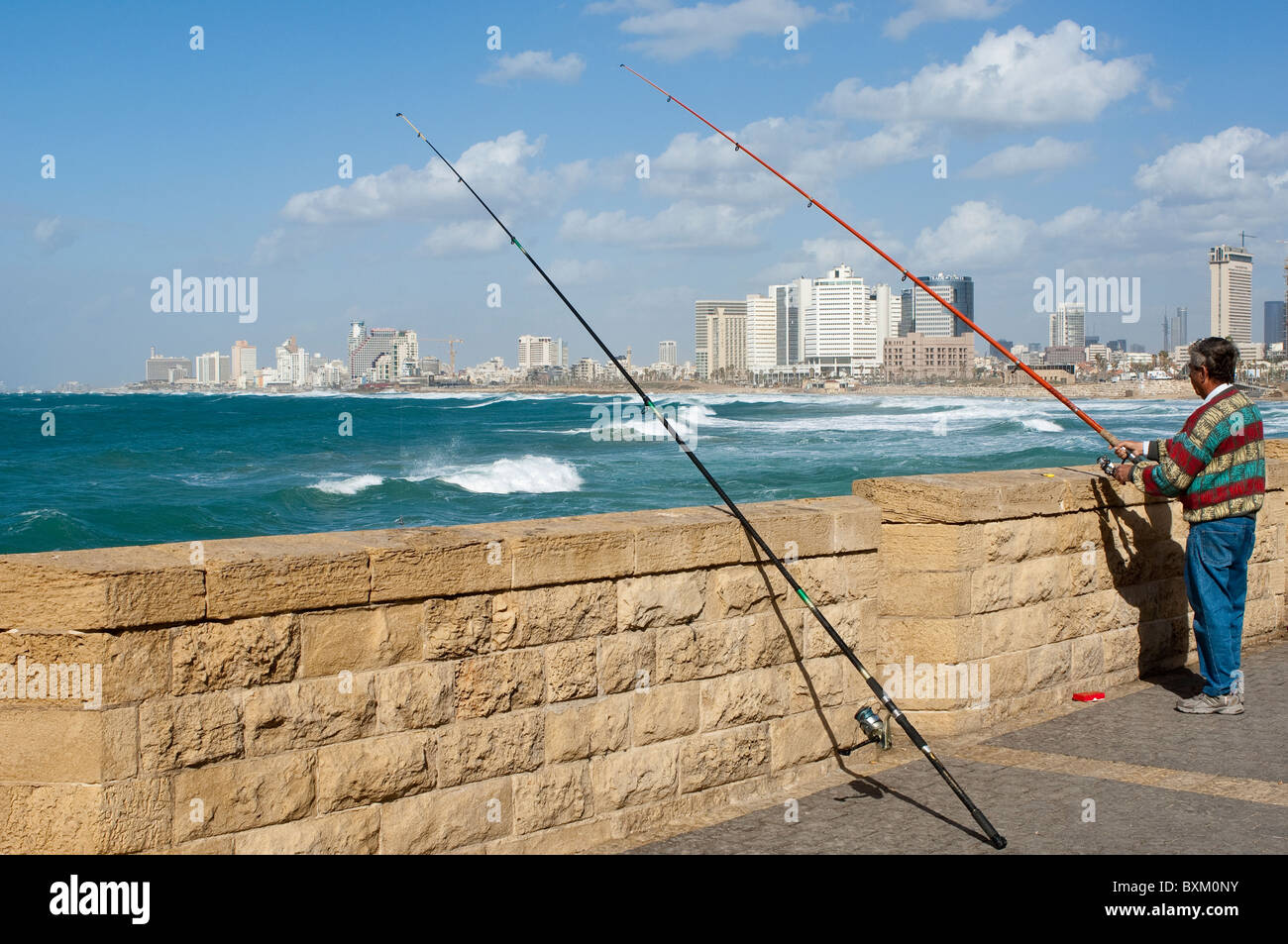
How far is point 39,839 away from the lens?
3074 millimetres

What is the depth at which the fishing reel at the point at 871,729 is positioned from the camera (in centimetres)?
469

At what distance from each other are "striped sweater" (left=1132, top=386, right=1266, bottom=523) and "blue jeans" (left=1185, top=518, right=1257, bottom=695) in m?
0.09

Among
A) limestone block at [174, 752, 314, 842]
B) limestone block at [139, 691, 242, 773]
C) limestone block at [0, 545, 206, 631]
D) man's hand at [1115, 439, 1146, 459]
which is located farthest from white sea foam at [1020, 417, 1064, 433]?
limestone block at [0, 545, 206, 631]

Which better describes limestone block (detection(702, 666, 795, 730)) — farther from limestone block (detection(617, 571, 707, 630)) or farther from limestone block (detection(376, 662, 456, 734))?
limestone block (detection(376, 662, 456, 734))

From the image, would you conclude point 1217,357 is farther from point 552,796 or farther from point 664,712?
point 552,796

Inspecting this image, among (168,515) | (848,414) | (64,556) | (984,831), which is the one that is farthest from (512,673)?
(848,414)

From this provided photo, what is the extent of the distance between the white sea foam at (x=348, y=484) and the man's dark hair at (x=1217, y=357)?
2628 centimetres

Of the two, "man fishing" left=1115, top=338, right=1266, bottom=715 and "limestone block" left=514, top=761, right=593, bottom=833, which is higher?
"man fishing" left=1115, top=338, right=1266, bottom=715

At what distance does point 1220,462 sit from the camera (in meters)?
5.36

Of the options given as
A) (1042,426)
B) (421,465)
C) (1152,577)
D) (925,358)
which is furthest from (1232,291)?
(1152,577)

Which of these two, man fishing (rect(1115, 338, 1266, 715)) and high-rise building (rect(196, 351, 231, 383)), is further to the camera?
high-rise building (rect(196, 351, 231, 383))

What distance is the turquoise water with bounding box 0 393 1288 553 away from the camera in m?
25.8
